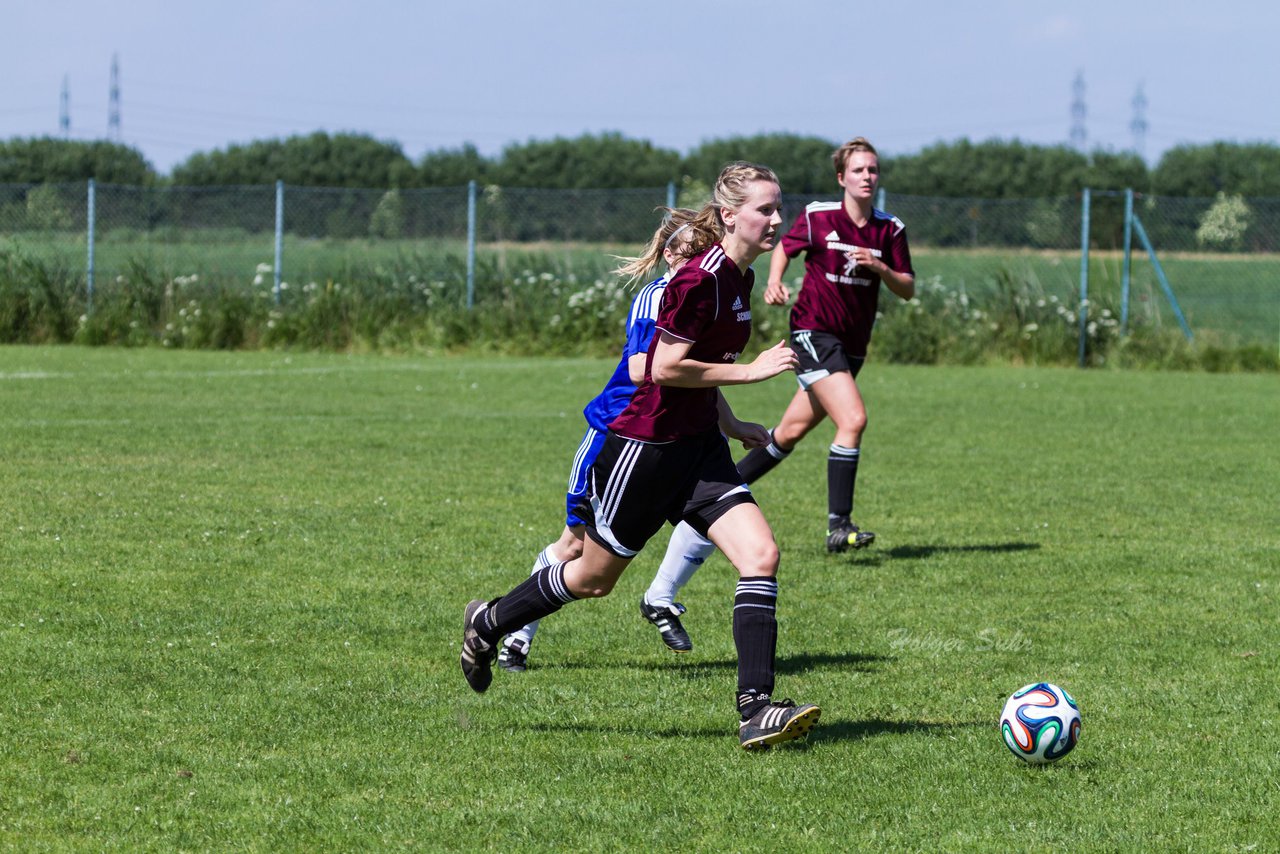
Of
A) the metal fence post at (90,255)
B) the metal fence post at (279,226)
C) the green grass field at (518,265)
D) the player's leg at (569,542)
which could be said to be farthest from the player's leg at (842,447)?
the metal fence post at (90,255)

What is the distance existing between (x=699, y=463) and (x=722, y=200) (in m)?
0.91

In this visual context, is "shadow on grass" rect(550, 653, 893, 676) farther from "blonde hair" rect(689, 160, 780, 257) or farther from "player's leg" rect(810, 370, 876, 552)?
"player's leg" rect(810, 370, 876, 552)

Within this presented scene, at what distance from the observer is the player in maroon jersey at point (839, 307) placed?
8609 mm

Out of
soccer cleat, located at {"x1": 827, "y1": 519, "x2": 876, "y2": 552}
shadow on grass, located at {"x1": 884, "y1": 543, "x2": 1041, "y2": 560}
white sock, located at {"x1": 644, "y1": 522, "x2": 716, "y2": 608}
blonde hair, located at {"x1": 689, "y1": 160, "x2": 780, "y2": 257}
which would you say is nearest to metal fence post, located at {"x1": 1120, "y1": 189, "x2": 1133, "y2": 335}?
shadow on grass, located at {"x1": 884, "y1": 543, "x2": 1041, "y2": 560}

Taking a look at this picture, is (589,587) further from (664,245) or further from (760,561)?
(664,245)

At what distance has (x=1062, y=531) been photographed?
365 inches

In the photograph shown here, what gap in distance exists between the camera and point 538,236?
26.6m

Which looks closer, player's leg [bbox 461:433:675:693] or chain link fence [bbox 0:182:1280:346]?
player's leg [bbox 461:433:675:693]

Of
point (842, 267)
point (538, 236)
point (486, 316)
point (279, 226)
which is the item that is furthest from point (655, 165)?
point (842, 267)

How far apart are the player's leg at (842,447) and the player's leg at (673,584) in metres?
2.16

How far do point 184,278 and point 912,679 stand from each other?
19676 millimetres

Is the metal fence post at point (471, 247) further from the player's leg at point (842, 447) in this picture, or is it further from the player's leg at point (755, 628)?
the player's leg at point (755, 628)

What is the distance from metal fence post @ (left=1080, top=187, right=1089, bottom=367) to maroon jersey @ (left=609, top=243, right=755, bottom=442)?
18.3 meters

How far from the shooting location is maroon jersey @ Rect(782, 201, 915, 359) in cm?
884
